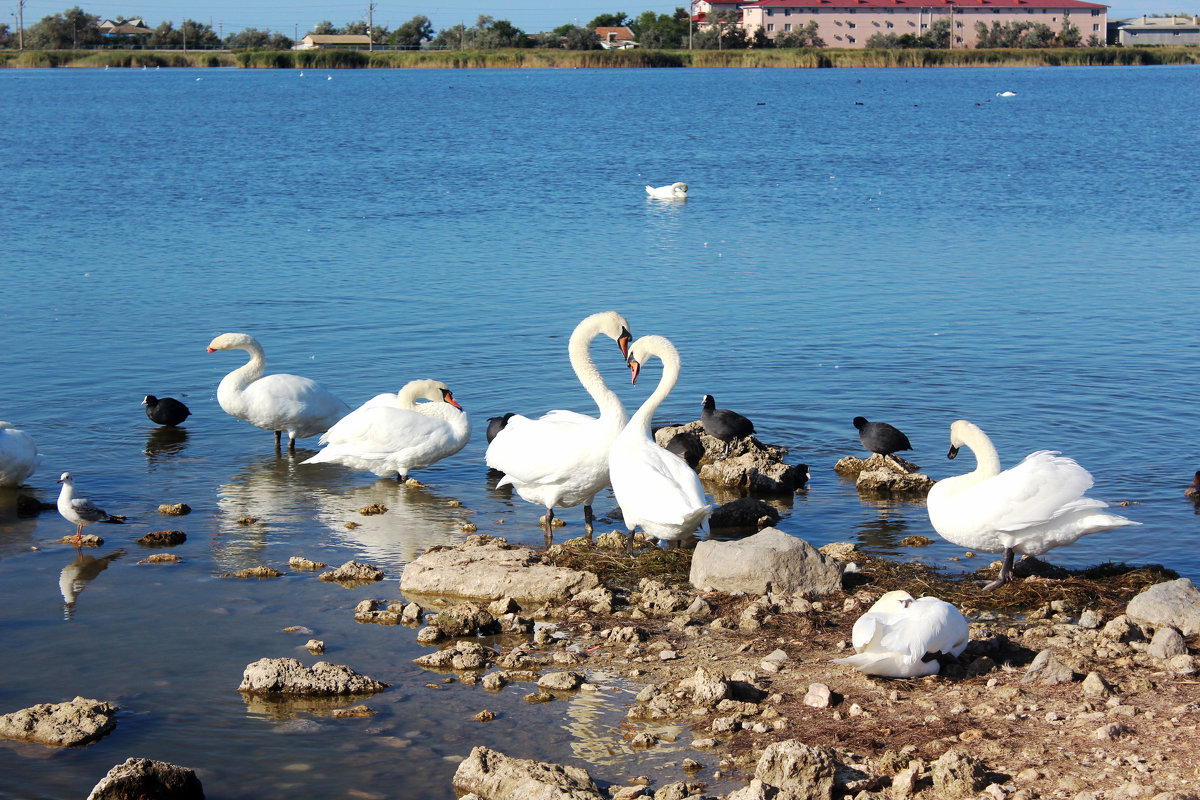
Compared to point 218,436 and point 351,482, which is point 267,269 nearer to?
point 218,436

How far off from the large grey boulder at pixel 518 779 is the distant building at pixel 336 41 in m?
162

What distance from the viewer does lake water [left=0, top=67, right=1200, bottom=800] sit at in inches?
246

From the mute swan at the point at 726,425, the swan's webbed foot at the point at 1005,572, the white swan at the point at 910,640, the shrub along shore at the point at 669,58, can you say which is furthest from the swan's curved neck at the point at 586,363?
the shrub along shore at the point at 669,58

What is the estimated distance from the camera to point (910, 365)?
46.9 ft

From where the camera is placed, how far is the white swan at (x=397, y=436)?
10344 millimetres

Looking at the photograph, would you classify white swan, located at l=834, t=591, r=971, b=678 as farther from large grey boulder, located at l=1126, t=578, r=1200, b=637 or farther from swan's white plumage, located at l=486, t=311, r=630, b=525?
swan's white plumage, located at l=486, t=311, r=630, b=525

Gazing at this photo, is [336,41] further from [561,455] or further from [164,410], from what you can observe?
[561,455]

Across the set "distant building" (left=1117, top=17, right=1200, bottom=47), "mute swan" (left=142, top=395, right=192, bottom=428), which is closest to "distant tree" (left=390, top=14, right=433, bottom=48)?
"distant building" (left=1117, top=17, right=1200, bottom=47)

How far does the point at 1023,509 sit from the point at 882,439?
2.90m

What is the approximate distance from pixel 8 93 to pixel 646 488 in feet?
288

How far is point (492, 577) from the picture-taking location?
7.68m

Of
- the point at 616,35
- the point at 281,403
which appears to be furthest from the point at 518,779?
the point at 616,35

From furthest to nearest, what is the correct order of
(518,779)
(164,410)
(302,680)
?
1. (164,410)
2. (302,680)
3. (518,779)

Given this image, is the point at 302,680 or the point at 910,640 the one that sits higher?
the point at 910,640
